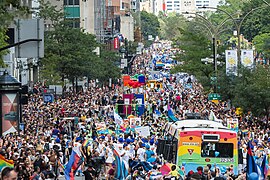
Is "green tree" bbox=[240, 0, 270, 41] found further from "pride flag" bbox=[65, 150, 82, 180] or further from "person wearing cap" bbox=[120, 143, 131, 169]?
"pride flag" bbox=[65, 150, 82, 180]

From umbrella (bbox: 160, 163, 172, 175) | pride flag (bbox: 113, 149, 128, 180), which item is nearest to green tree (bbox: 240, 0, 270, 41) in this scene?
pride flag (bbox: 113, 149, 128, 180)

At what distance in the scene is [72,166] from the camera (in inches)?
981

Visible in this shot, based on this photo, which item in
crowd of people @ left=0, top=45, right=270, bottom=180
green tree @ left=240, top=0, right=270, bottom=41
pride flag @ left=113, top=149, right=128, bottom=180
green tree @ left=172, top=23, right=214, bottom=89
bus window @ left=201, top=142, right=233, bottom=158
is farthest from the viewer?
green tree @ left=240, top=0, right=270, bottom=41

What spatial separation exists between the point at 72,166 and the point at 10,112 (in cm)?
315

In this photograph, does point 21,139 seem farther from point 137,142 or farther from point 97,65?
point 97,65

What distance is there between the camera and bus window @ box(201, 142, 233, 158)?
24.5 metres

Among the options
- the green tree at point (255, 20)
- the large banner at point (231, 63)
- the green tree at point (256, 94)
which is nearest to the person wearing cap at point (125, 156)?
the green tree at point (256, 94)

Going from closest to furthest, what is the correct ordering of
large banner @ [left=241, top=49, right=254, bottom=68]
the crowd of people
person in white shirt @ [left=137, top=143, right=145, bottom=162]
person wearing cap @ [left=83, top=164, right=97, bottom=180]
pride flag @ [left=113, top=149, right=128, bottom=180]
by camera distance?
1. the crowd of people
2. person wearing cap @ [left=83, top=164, right=97, bottom=180]
3. pride flag @ [left=113, top=149, right=128, bottom=180]
4. person in white shirt @ [left=137, top=143, right=145, bottom=162]
5. large banner @ [left=241, top=49, right=254, bottom=68]

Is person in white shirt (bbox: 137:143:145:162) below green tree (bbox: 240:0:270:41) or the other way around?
below

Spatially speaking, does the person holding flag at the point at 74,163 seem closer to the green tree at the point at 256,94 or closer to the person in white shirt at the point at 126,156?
the person in white shirt at the point at 126,156

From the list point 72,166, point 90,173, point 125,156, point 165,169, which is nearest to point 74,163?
point 72,166

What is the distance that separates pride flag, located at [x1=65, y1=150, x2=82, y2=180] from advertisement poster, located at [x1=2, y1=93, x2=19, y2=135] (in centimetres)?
242

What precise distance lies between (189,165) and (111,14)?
142 metres

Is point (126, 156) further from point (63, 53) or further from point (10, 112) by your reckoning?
point (63, 53)
